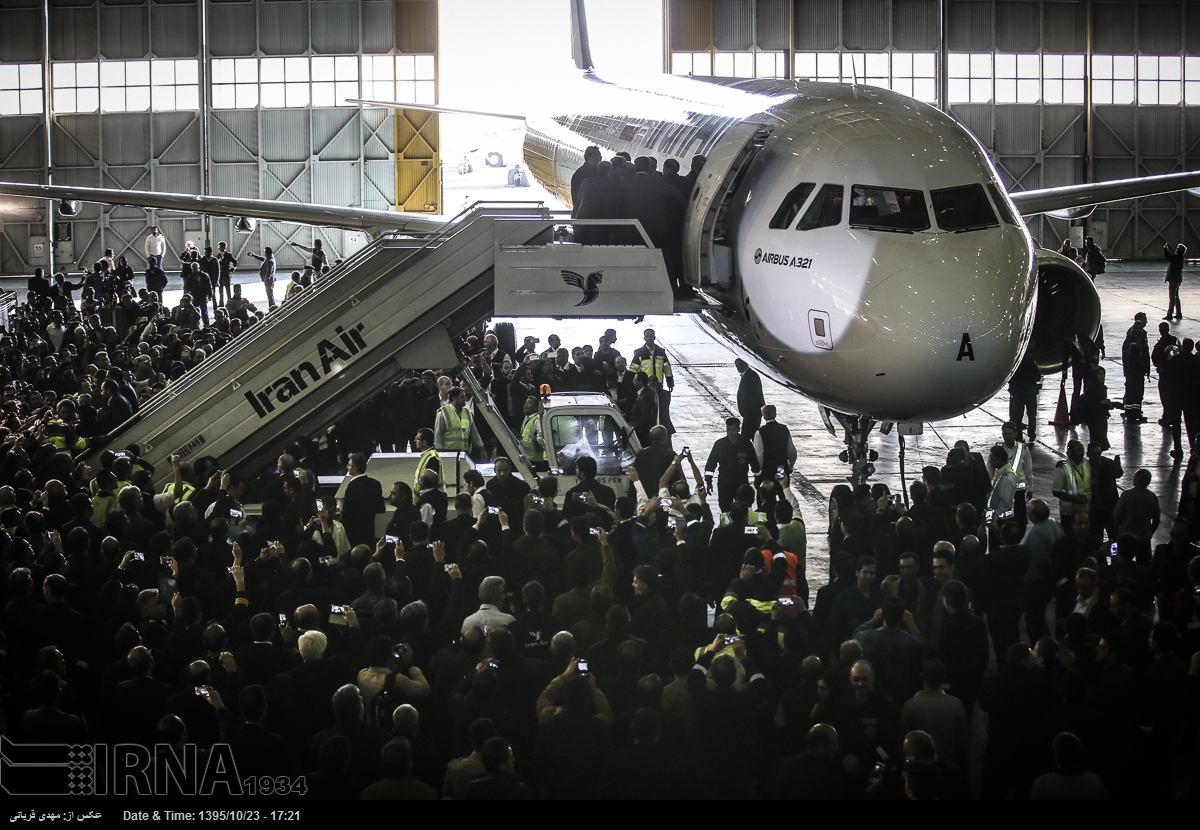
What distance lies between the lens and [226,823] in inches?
285

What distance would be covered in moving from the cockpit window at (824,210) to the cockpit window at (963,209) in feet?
2.91

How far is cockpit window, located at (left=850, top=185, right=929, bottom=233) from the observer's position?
11.9 meters

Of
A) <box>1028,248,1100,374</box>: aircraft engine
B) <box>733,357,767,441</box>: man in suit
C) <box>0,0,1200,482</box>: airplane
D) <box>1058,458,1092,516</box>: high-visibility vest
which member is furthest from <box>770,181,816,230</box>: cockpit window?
<box>733,357,767,441</box>: man in suit

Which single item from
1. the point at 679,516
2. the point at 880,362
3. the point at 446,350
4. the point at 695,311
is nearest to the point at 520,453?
the point at 446,350

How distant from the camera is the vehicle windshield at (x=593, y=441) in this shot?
16109 millimetres

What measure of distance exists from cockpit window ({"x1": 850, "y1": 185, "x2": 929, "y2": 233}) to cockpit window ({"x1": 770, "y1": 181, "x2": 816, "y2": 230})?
1.74 ft

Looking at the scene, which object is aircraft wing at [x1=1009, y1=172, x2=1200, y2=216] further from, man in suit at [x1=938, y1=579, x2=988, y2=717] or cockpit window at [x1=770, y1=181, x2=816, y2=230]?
man in suit at [x1=938, y1=579, x2=988, y2=717]

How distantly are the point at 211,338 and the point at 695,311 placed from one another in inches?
411

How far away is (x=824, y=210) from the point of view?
40.4 ft

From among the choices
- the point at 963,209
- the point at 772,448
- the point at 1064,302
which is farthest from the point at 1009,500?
the point at 1064,302

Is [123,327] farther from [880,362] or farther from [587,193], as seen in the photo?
[880,362]

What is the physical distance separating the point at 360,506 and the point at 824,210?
5328 millimetres

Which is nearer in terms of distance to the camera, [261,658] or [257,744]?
[257,744]

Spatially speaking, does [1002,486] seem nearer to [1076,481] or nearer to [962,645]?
[1076,481]
